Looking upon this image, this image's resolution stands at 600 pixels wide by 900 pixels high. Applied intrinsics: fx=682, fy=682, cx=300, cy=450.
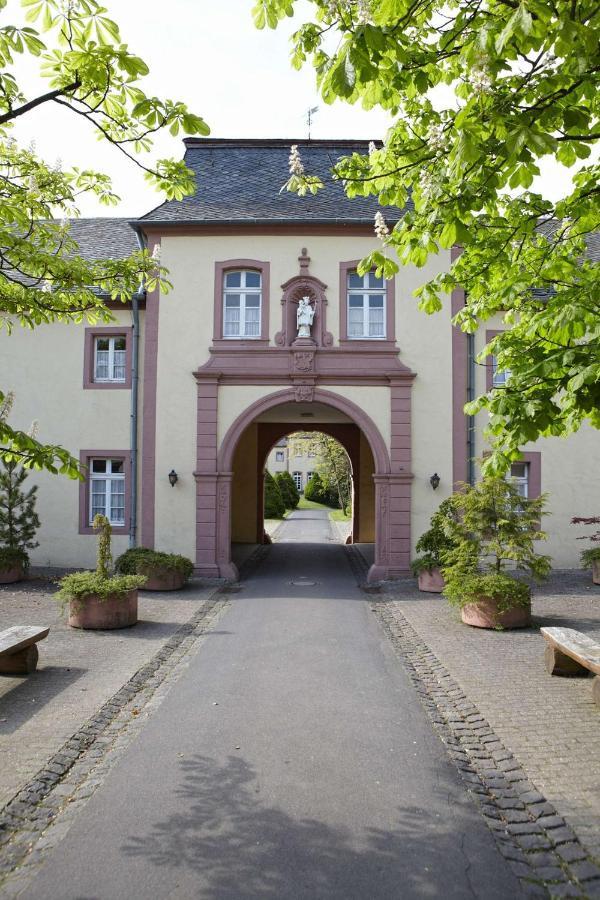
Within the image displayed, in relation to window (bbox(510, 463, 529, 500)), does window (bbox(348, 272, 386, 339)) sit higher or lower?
higher

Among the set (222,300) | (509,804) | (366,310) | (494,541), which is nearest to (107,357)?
(222,300)

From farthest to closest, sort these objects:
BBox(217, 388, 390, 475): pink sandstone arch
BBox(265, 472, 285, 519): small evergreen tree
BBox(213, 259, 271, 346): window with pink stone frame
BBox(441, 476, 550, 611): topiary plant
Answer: BBox(265, 472, 285, 519): small evergreen tree, BBox(213, 259, 271, 346): window with pink stone frame, BBox(217, 388, 390, 475): pink sandstone arch, BBox(441, 476, 550, 611): topiary plant

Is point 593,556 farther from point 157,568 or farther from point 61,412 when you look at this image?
point 61,412

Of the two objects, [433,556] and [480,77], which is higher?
[480,77]

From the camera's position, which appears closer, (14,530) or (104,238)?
(14,530)

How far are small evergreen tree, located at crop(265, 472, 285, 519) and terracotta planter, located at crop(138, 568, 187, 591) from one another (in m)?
24.6

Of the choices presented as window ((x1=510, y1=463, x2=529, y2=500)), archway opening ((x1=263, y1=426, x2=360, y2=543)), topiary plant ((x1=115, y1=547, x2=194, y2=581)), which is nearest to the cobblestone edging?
topiary plant ((x1=115, y1=547, x2=194, y2=581))

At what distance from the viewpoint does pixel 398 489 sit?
1473 centimetres

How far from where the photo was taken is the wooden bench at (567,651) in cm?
639

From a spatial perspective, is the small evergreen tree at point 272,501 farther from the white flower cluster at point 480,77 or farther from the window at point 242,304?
the white flower cluster at point 480,77

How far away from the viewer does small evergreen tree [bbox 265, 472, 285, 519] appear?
124ft

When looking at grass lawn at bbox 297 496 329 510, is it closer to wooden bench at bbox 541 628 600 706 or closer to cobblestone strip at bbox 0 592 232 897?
wooden bench at bbox 541 628 600 706

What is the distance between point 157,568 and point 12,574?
3227mm

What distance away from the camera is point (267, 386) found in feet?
49.2
